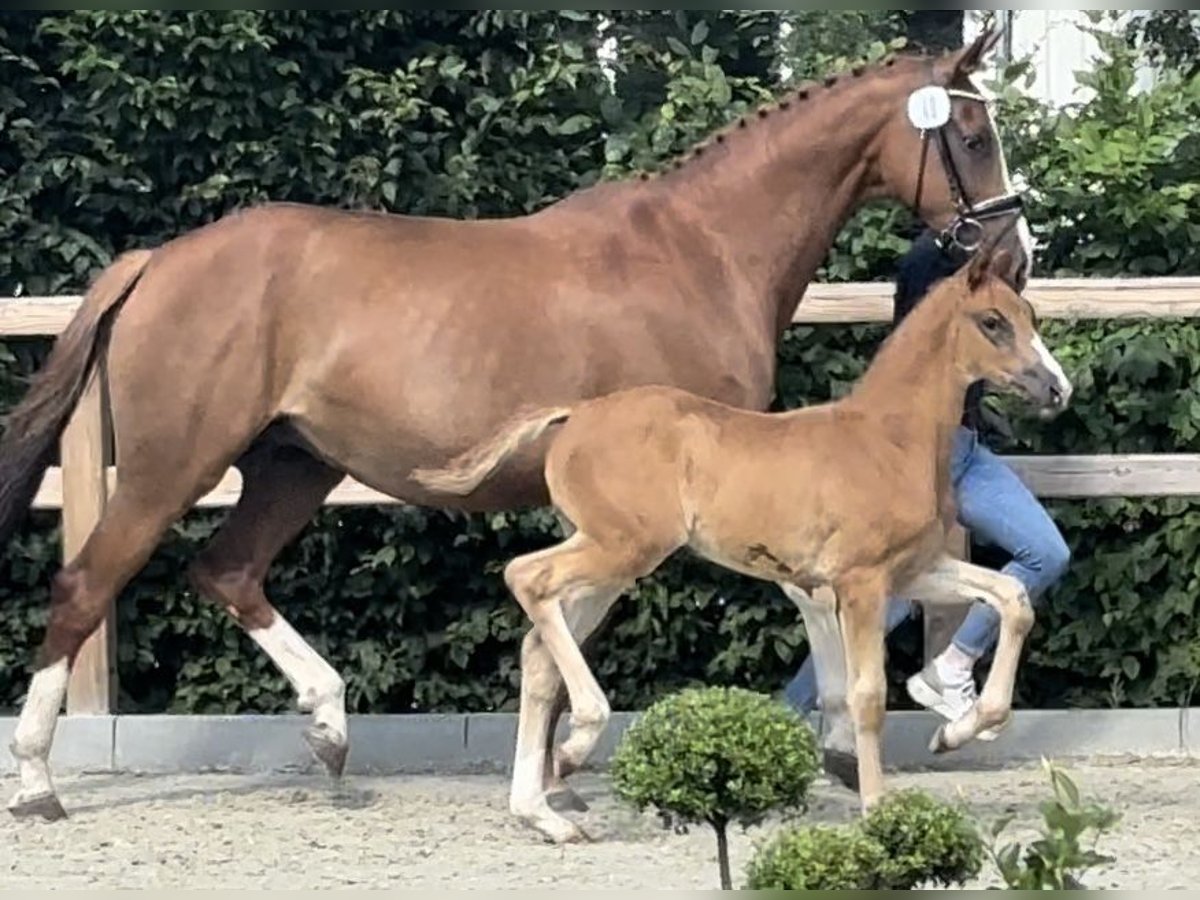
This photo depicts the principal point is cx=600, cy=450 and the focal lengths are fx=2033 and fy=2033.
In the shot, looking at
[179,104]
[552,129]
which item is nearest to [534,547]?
[552,129]

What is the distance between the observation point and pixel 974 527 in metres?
Result: 5.98

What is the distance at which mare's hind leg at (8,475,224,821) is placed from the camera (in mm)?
5477

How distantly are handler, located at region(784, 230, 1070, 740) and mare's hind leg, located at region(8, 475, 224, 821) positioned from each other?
1.90m

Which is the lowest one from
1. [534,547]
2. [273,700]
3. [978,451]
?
[273,700]

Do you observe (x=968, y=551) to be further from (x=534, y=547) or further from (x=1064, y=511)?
(x=534, y=547)

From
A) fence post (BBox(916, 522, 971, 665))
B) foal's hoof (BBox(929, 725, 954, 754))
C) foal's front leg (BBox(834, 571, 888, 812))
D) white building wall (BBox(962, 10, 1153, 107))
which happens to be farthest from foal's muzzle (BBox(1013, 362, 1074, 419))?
white building wall (BBox(962, 10, 1153, 107))

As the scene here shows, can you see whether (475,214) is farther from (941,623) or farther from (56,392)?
(941,623)

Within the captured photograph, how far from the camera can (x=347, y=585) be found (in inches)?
269

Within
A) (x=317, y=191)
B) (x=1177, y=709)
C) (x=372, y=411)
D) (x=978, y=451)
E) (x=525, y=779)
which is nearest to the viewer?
(x=525, y=779)

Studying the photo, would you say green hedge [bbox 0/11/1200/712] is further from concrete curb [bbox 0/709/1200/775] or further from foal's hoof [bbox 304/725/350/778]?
foal's hoof [bbox 304/725/350/778]

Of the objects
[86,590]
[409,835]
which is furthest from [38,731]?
[409,835]

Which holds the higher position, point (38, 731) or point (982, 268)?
point (982, 268)

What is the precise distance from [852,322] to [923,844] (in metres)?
3.65

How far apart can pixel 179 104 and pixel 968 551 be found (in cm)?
299
